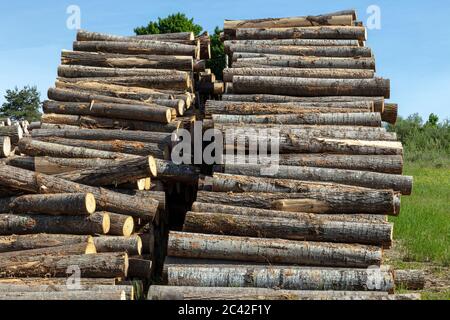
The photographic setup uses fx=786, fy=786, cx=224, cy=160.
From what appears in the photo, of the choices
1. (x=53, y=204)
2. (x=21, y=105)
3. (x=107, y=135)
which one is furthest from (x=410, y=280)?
(x=21, y=105)

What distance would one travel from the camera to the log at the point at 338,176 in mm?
11156

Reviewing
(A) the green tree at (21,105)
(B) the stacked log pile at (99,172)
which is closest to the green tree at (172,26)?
(A) the green tree at (21,105)

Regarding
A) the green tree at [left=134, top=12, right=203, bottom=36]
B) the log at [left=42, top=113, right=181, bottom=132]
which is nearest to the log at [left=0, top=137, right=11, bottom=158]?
the log at [left=42, top=113, right=181, bottom=132]

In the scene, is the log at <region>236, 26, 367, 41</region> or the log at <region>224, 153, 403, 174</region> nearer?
the log at <region>224, 153, 403, 174</region>

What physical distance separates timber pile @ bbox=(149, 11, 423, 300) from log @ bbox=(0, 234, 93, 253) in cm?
150

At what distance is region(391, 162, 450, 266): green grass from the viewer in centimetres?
1277

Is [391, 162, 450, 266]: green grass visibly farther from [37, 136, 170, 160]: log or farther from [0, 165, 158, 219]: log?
[0, 165, 158, 219]: log

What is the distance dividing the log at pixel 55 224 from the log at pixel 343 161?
6.71ft

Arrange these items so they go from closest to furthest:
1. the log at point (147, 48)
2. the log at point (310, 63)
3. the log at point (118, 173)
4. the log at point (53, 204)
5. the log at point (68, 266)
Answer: the log at point (68, 266) → the log at point (53, 204) → the log at point (118, 173) → the log at point (310, 63) → the log at point (147, 48)

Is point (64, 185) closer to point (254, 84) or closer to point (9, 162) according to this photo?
point (9, 162)

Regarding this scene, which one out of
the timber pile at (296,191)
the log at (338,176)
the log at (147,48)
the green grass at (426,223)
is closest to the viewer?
the timber pile at (296,191)

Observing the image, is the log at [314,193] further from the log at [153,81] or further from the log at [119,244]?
the log at [153,81]

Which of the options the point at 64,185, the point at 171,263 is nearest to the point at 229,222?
the point at 171,263

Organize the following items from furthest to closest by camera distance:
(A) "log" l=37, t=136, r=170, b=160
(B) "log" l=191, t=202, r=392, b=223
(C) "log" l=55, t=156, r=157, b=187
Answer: (A) "log" l=37, t=136, r=170, b=160, (C) "log" l=55, t=156, r=157, b=187, (B) "log" l=191, t=202, r=392, b=223
